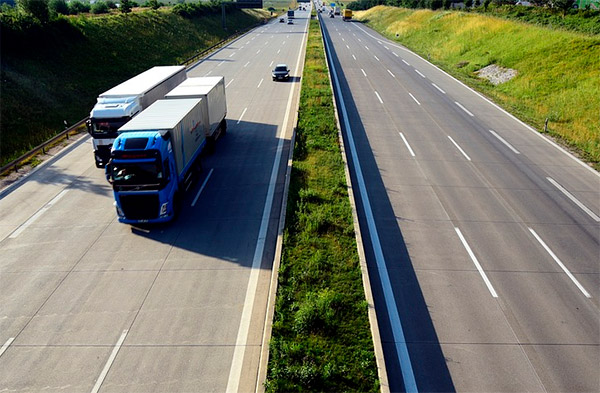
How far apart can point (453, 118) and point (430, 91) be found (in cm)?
842

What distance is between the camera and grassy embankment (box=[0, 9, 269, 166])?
29000 mm

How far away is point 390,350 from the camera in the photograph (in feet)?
35.2

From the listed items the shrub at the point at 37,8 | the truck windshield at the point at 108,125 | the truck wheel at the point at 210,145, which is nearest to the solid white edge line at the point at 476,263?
the truck wheel at the point at 210,145

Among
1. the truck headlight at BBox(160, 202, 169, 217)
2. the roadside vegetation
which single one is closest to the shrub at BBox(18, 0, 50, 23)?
the truck headlight at BBox(160, 202, 169, 217)

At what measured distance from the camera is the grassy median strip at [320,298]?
31.5ft

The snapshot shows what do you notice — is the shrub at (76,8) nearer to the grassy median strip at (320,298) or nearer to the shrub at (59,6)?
the shrub at (59,6)

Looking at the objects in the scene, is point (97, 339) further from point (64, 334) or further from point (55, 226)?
point (55, 226)

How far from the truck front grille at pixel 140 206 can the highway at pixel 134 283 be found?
0.78m

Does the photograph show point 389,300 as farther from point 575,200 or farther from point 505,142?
point 505,142

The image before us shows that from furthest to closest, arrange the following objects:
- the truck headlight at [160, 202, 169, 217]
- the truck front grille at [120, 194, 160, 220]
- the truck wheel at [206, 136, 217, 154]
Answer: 1. the truck wheel at [206, 136, 217, 154]
2. the truck headlight at [160, 202, 169, 217]
3. the truck front grille at [120, 194, 160, 220]

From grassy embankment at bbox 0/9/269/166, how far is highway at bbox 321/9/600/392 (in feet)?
68.1

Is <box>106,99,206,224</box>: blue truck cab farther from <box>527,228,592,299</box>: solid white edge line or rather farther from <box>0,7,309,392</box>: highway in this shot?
<box>527,228,592,299</box>: solid white edge line

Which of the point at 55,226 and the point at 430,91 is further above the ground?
the point at 430,91

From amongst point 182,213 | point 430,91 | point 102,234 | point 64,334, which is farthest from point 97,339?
point 430,91
